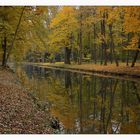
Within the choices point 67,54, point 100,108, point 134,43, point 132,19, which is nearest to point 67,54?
point 67,54

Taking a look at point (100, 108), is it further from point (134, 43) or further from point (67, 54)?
point (67, 54)

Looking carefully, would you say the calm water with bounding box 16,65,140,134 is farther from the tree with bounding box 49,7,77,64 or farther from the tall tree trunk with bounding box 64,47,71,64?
the tall tree trunk with bounding box 64,47,71,64

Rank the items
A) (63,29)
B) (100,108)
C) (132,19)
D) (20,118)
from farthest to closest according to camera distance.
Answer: (63,29) < (132,19) < (100,108) < (20,118)

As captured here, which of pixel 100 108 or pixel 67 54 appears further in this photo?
pixel 67 54

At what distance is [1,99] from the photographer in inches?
372

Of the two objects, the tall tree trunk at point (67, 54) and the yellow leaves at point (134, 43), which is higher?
the yellow leaves at point (134, 43)

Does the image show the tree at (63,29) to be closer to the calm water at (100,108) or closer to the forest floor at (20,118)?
the calm water at (100,108)

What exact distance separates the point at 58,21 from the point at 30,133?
23.1 metres

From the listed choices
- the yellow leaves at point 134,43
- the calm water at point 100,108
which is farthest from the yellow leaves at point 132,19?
the calm water at point 100,108

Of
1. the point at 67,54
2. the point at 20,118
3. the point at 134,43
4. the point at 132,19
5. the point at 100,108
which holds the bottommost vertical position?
the point at 100,108

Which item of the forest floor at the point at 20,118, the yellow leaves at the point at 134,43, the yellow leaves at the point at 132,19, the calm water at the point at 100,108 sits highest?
the yellow leaves at the point at 132,19

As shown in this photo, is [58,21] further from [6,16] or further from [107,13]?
[6,16]

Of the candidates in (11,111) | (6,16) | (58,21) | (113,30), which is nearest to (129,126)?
(11,111)

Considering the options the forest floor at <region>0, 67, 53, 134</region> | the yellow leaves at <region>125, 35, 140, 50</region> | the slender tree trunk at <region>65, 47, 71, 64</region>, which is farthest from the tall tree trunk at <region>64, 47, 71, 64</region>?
the forest floor at <region>0, 67, 53, 134</region>
